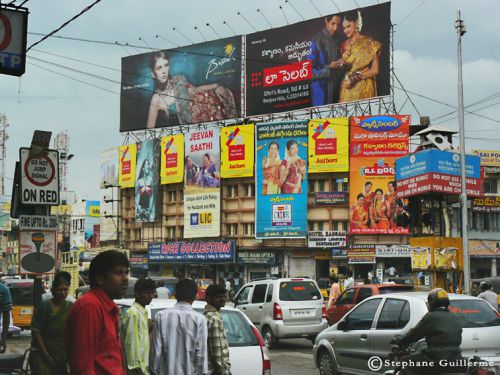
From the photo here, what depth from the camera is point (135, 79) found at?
73.1m

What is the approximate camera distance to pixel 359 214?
55.0 metres

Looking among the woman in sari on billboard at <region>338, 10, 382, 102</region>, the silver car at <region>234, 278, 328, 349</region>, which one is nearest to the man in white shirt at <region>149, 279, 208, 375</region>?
the silver car at <region>234, 278, 328, 349</region>

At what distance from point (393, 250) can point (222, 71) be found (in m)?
22.7

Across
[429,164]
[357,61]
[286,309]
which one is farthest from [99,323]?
[357,61]

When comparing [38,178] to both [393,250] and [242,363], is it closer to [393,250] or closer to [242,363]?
[242,363]

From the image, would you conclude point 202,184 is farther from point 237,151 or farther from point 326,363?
point 326,363

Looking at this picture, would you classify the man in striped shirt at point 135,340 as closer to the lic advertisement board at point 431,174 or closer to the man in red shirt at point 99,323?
the man in red shirt at point 99,323

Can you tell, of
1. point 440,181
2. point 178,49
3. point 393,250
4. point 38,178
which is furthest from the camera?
point 178,49

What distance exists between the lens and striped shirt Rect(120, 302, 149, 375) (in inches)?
263

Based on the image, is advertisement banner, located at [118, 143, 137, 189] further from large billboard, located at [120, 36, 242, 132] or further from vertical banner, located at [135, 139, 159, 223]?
large billboard, located at [120, 36, 242, 132]

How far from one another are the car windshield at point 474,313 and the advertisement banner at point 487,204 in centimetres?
4669

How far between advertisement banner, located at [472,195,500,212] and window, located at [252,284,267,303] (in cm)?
3895

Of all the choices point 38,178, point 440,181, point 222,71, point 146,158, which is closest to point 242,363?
point 38,178

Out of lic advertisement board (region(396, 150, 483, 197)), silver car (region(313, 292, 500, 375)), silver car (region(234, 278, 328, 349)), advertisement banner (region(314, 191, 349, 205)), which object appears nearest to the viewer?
silver car (region(313, 292, 500, 375))
